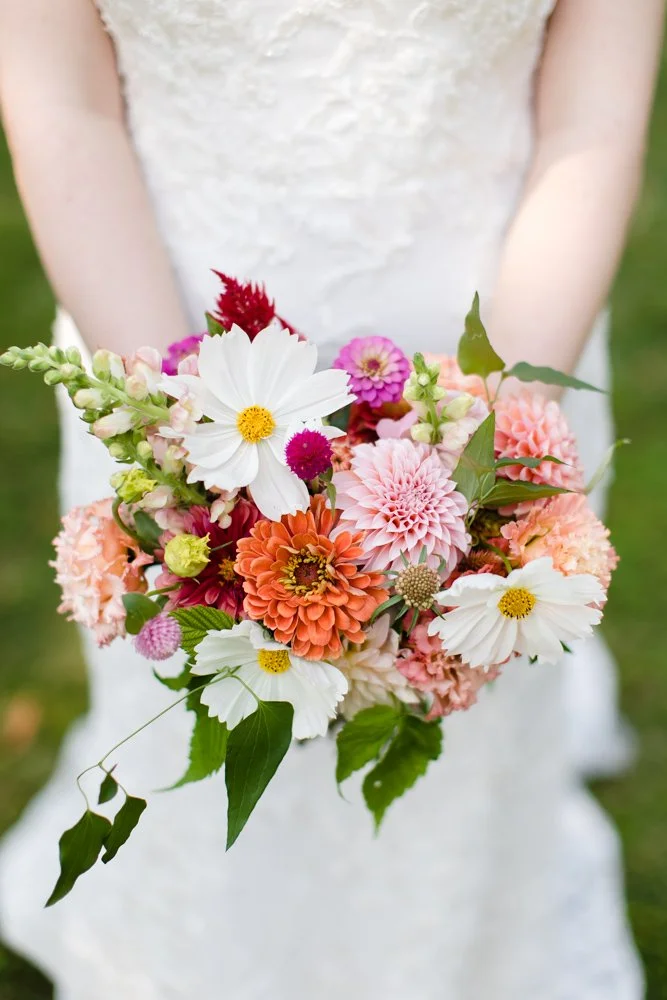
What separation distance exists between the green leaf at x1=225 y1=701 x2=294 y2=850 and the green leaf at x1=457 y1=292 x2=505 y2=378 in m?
0.33

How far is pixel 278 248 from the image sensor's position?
1209mm

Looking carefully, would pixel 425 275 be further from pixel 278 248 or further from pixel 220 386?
pixel 220 386

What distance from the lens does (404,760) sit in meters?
0.98

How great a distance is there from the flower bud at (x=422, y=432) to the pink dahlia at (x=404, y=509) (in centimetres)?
1

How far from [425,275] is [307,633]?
1.94 feet

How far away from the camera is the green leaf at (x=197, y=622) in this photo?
79cm

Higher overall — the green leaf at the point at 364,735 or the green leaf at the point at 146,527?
the green leaf at the point at 146,527

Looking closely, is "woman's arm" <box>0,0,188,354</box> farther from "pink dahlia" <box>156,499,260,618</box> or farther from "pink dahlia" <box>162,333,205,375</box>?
"pink dahlia" <box>156,499,260,618</box>

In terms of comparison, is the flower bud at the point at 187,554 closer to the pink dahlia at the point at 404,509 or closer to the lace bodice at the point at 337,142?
the pink dahlia at the point at 404,509

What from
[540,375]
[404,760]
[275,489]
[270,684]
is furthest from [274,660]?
[540,375]

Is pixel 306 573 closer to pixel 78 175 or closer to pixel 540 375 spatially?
pixel 540 375

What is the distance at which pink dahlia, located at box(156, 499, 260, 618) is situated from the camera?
Answer: 82 centimetres

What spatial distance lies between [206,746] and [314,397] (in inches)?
13.3

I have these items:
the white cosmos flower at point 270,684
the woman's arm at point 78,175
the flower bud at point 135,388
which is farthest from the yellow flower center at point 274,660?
the woman's arm at point 78,175
